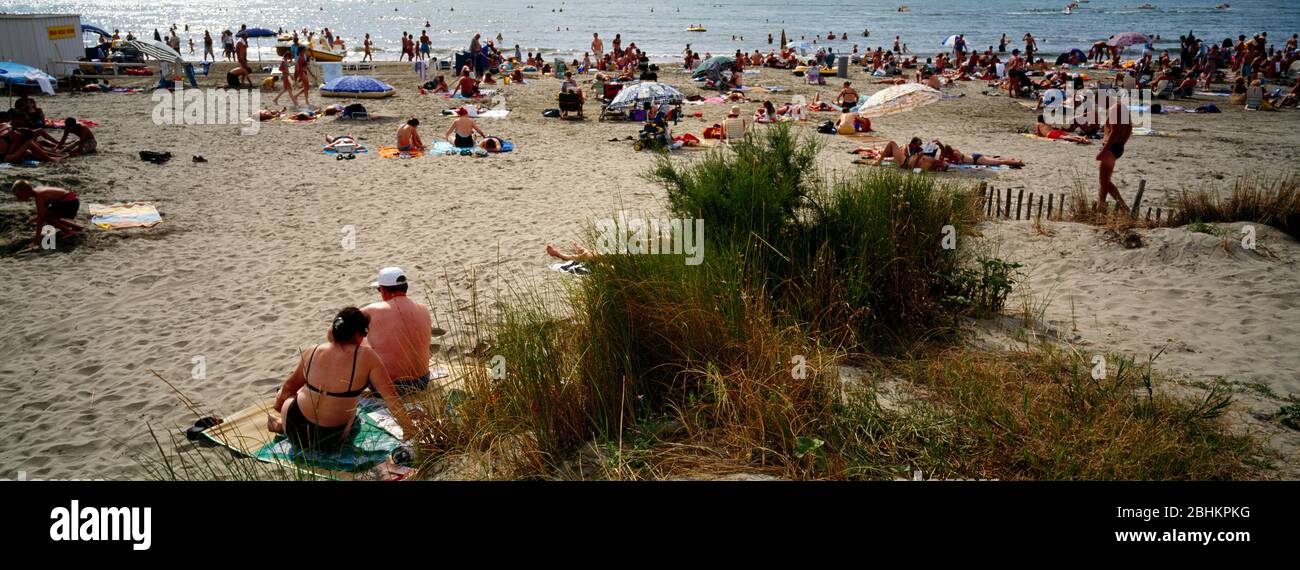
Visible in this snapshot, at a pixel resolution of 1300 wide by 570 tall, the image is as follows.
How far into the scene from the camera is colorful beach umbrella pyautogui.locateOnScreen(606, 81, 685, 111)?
16281 millimetres

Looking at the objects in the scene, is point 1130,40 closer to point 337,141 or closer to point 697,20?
point 337,141

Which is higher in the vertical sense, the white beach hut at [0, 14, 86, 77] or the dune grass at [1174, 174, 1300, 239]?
the white beach hut at [0, 14, 86, 77]

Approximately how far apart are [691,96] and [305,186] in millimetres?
11850

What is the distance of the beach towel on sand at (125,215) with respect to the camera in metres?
8.78

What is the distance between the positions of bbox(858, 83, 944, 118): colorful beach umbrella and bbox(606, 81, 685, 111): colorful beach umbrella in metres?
4.06

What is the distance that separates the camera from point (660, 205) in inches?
361

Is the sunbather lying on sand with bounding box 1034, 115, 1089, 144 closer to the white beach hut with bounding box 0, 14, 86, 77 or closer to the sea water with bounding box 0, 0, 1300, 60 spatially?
the white beach hut with bounding box 0, 14, 86, 77

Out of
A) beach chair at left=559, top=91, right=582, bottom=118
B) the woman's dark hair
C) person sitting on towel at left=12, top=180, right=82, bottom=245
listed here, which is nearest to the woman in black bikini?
the woman's dark hair

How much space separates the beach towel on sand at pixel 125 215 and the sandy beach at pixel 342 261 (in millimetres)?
230

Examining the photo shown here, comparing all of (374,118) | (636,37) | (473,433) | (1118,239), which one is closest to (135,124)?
(374,118)

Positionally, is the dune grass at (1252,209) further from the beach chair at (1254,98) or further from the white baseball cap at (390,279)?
the beach chair at (1254,98)

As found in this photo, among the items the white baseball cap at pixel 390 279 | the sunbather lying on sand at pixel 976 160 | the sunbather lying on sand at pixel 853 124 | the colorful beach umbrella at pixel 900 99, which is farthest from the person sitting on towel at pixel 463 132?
the white baseball cap at pixel 390 279

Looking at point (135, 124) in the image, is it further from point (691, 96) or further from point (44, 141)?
point (691, 96)
